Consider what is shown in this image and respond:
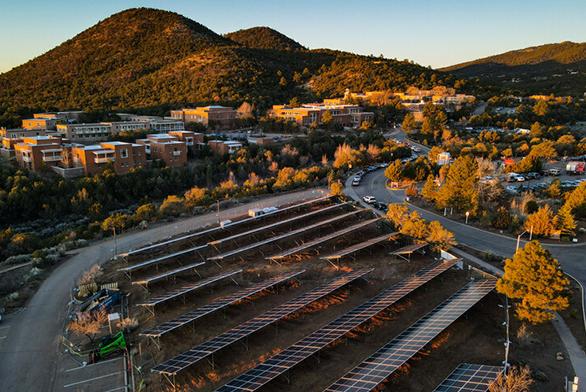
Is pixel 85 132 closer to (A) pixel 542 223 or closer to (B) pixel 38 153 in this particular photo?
(B) pixel 38 153

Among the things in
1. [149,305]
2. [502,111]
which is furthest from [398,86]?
[149,305]

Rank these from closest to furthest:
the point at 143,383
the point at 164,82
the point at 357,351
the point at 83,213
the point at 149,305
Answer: the point at 143,383, the point at 357,351, the point at 149,305, the point at 83,213, the point at 164,82

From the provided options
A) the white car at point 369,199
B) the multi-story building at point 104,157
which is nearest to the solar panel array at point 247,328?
the white car at point 369,199

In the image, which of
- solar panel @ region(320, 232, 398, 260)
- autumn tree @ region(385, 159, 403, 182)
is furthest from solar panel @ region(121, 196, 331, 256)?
autumn tree @ region(385, 159, 403, 182)

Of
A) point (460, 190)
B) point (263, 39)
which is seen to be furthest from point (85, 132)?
point (263, 39)

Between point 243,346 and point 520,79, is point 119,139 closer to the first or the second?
point 243,346

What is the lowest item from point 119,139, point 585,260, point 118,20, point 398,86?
point 585,260
